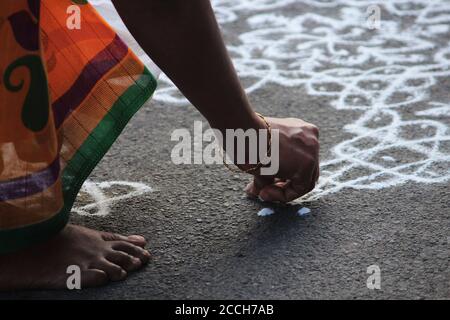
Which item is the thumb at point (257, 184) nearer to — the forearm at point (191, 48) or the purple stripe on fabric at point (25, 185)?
the forearm at point (191, 48)

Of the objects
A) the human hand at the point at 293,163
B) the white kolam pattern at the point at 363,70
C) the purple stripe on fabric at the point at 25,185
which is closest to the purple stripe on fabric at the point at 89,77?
the purple stripe on fabric at the point at 25,185

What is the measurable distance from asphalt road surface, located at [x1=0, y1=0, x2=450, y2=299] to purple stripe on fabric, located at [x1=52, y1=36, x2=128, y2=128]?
298mm

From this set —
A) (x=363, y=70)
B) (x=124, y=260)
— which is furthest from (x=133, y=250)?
(x=363, y=70)

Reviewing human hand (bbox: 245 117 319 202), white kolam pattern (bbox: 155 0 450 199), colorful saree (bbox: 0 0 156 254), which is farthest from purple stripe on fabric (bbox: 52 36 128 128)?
white kolam pattern (bbox: 155 0 450 199)

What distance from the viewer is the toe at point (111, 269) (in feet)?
5.68

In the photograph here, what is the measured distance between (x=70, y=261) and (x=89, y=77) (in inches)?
17.8

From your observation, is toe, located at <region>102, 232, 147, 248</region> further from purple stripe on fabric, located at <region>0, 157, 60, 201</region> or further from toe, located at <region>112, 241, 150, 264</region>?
purple stripe on fabric, located at <region>0, 157, 60, 201</region>

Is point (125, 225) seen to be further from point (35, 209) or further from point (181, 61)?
point (181, 61)

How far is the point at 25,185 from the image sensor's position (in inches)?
66.7

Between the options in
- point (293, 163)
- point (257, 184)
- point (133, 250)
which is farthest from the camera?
point (257, 184)

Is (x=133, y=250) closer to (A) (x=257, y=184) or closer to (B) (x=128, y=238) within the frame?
(B) (x=128, y=238)

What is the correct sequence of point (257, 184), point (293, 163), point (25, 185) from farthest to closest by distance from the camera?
point (257, 184)
point (293, 163)
point (25, 185)

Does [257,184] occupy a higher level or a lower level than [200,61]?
lower
